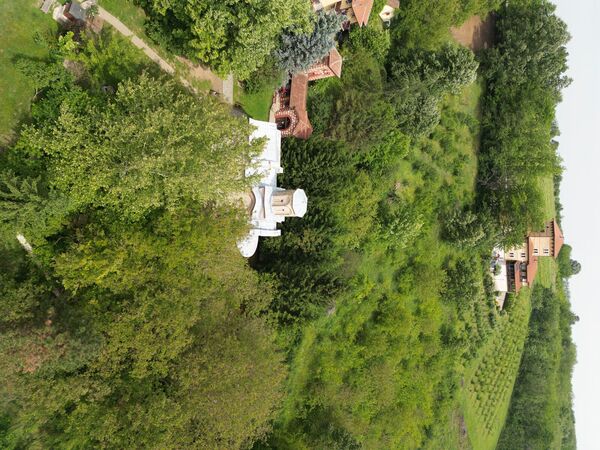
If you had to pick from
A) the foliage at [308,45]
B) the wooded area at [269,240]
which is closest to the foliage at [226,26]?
the wooded area at [269,240]

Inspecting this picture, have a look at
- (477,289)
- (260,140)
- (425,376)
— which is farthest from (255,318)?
(477,289)

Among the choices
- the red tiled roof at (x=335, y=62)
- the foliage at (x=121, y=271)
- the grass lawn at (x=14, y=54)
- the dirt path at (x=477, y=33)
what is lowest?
the foliage at (x=121, y=271)

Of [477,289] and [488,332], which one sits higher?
[477,289]

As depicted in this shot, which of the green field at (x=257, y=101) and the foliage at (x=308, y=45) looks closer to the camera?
the foliage at (x=308, y=45)

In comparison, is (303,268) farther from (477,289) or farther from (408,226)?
(477,289)

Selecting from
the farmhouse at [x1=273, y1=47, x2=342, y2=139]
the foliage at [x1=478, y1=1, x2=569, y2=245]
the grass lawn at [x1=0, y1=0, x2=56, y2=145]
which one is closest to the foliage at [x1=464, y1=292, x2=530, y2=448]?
the foliage at [x1=478, y1=1, x2=569, y2=245]

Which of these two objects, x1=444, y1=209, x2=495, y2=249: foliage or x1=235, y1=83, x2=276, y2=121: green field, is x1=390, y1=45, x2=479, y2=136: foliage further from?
x1=235, y1=83, x2=276, y2=121: green field

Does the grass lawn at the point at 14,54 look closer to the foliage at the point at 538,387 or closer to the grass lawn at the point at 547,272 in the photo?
the foliage at the point at 538,387
